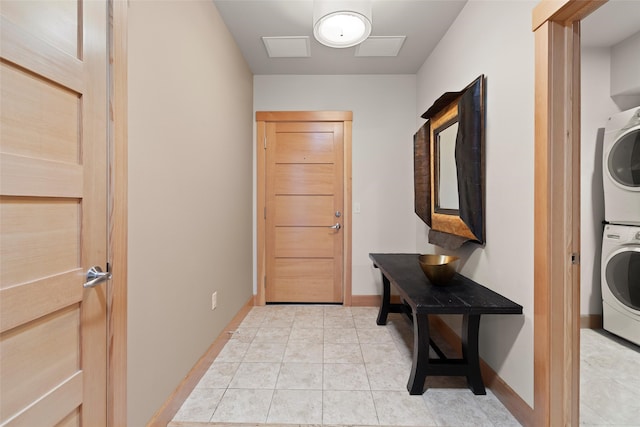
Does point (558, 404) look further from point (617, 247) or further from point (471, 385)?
point (617, 247)

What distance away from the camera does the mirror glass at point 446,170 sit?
2164 mm

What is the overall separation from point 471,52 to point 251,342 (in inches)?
112

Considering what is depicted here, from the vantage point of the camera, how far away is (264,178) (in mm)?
3314

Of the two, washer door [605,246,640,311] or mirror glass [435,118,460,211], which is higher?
mirror glass [435,118,460,211]

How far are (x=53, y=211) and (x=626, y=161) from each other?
143 inches

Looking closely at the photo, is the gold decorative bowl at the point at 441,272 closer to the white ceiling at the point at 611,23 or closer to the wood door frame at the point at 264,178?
the wood door frame at the point at 264,178

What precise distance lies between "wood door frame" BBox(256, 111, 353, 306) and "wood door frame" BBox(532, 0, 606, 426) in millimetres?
2062

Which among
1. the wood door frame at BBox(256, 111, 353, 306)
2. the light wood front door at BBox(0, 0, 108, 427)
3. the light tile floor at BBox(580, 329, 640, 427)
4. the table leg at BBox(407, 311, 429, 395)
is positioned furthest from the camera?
the wood door frame at BBox(256, 111, 353, 306)

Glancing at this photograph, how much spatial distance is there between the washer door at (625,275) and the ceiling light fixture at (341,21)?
267cm

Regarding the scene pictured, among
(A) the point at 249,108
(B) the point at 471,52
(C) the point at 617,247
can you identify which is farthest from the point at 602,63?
(A) the point at 249,108

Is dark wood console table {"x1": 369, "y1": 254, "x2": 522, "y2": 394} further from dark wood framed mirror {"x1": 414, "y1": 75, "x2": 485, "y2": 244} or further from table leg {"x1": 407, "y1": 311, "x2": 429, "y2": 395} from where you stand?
dark wood framed mirror {"x1": 414, "y1": 75, "x2": 485, "y2": 244}

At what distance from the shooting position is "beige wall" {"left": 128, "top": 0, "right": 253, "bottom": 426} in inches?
49.1

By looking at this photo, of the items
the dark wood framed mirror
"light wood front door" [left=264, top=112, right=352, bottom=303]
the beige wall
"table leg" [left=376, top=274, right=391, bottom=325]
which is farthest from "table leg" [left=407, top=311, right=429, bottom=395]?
"light wood front door" [left=264, top=112, right=352, bottom=303]

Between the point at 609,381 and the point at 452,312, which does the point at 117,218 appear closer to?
the point at 452,312
